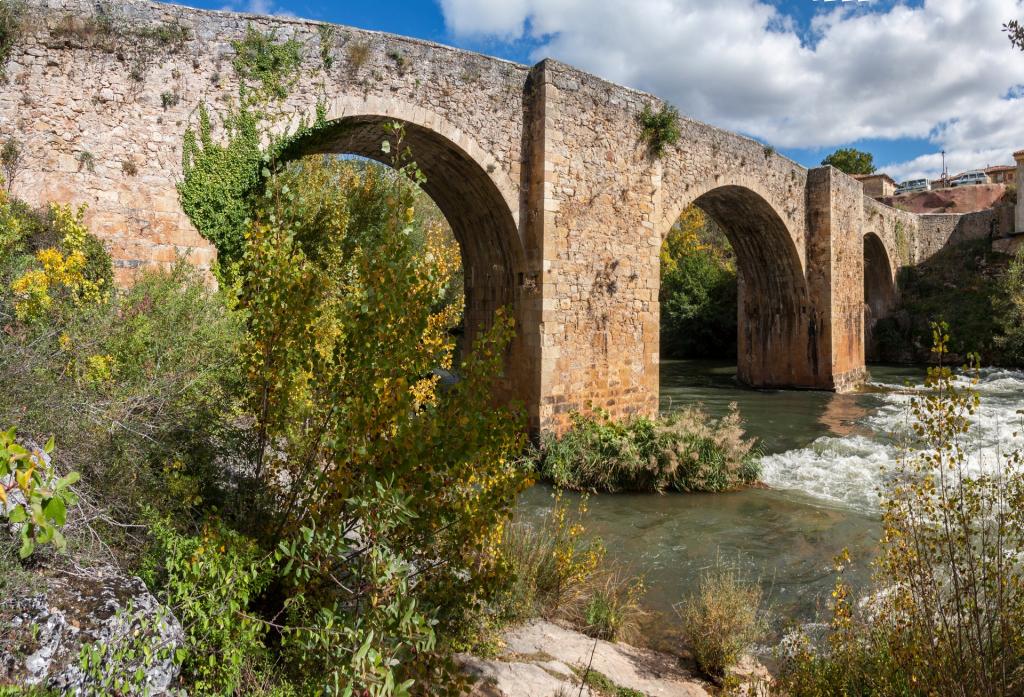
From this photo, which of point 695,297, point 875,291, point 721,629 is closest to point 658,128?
point 721,629

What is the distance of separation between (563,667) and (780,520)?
4685 millimetres

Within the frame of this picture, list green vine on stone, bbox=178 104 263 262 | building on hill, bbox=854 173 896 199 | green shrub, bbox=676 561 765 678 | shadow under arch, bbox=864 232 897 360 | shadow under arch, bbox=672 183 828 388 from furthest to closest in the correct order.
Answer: building on hill, bbox=854 173 896 199, shadow under arch, bbox=864 232 897 360, shadow under arch, bbox=672 183 828 388, green vine on stone, bbox=178 104 263 262, green shrub, bbox=676 561 765 678

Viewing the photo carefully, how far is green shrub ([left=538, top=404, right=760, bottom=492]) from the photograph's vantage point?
869 cm

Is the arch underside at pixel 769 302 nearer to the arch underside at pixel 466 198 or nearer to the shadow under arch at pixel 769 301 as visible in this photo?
the shadow under arch at pixel 769 301

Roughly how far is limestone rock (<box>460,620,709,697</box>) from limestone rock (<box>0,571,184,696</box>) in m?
1.50

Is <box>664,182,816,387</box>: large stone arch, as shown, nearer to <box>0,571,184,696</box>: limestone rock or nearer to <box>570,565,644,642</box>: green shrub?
<box>570,565,644,642</box>: green shrub


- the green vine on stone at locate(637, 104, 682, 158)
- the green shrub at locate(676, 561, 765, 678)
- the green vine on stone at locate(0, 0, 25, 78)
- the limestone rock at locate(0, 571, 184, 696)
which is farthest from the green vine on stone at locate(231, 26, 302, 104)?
the green shrub at locate(676, 561, 765, 678)

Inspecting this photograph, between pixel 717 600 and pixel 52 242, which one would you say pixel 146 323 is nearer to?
pixel 52 242

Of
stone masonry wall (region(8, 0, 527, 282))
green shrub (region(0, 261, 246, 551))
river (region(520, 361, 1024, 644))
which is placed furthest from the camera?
stone masonry wall (region(8, 0, 527, 282))

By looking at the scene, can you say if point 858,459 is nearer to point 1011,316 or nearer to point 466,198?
point 466,198

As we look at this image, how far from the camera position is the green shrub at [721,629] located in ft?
13.8

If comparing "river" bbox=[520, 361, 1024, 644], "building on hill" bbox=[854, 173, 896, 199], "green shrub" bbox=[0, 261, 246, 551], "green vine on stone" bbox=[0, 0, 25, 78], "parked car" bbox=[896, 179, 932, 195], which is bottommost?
"river" bbox=[520, 361, 1024, 644]

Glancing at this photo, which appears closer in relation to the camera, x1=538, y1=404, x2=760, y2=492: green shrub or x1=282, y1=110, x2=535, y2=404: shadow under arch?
x1=282, y1=110, x2=535, y2=404: shadow under arch

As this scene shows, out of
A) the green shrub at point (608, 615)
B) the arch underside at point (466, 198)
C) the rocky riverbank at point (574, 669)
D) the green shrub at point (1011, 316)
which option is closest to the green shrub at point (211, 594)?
the rocky riverbank at point (574, 669)
